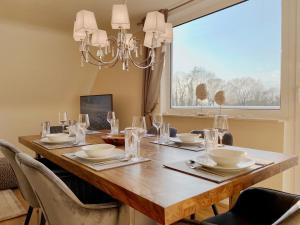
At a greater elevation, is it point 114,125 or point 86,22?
point 86,22

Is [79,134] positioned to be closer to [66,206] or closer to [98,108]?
[66,206]

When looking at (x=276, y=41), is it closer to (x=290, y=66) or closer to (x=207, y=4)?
(x=290, y=66)

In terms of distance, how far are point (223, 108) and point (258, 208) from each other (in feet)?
5.01

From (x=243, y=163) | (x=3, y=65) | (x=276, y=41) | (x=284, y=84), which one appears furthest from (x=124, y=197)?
(x=3, y=65)

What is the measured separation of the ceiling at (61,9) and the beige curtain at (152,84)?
0.90ft

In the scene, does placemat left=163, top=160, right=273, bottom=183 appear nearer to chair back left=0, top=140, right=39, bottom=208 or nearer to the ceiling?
chair back left=0, top=140, right=39, bottom=208

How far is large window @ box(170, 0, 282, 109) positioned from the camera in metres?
2.41

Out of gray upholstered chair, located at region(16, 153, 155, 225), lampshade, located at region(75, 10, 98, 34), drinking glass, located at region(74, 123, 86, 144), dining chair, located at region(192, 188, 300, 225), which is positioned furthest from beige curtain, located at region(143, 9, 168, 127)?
gray upholstered chair, located at region(16, 153, 155, 225)

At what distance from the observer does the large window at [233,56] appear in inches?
94.8

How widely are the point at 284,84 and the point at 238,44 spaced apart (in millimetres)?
693

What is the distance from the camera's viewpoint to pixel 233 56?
272 centimetres

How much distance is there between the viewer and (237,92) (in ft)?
8.80

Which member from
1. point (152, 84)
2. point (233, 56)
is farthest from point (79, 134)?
point (233, 56)

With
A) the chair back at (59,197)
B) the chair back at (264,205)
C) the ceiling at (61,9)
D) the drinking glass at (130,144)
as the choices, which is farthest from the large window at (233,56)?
the chair back at (59,197)
